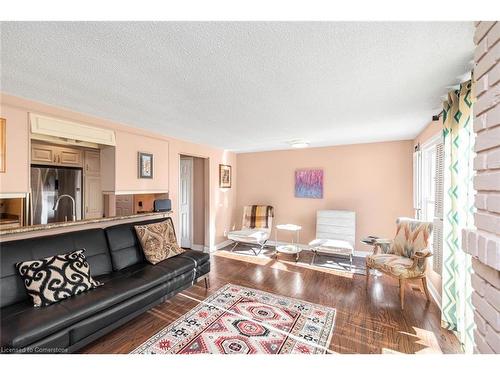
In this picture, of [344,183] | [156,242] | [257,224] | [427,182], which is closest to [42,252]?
[156,242]

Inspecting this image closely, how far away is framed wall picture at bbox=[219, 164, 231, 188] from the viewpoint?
499cm

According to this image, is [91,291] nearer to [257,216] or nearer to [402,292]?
[402,292]

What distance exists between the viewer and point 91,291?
1.89 m

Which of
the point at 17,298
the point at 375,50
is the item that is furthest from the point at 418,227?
the point at 17,298

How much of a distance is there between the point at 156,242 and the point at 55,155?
94.5 inches

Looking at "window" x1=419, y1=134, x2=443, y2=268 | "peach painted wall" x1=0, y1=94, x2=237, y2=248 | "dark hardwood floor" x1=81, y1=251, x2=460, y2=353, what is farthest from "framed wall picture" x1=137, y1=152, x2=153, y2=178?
"window" x1=419, y1=134, x2=443, y2=268

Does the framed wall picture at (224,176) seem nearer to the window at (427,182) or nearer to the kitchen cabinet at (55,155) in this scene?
A: the kitchen cabinet at (55,155)

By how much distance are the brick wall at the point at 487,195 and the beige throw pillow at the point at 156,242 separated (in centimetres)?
273

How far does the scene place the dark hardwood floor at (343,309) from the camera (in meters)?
1.86

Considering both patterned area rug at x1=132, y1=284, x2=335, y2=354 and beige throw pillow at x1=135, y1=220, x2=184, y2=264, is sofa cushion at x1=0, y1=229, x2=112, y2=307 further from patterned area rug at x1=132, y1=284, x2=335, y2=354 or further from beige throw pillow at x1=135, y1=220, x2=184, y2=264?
patterned area rug at x1=132, y1=284, x2=335, y2=354

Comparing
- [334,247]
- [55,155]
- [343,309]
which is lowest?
[343,309]

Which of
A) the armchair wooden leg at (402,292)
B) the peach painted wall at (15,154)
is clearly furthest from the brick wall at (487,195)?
the peach painted wall at (15,154)

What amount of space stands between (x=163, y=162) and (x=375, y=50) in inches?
125

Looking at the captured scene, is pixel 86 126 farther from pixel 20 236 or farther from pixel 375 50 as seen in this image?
pixel 375 50
